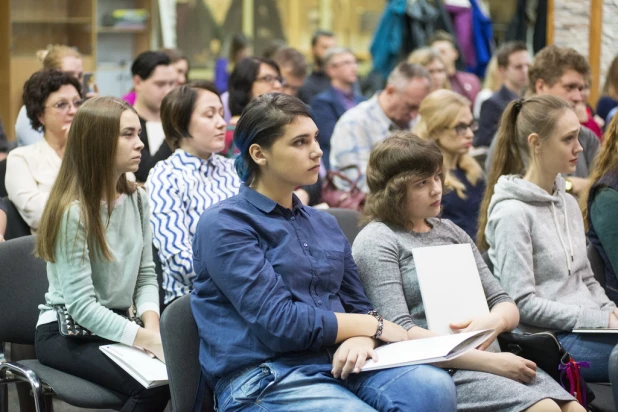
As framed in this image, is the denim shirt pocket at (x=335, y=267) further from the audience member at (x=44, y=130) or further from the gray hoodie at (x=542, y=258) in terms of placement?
the audience member at (x=44, y=130)

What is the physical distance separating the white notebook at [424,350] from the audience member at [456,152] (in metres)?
1.61

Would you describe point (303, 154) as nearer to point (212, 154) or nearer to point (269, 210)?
point (269, 210)

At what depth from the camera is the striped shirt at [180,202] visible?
10.2 feet

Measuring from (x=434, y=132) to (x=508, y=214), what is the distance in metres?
1.22

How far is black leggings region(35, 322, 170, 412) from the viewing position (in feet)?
8.29

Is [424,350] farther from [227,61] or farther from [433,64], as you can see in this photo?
[227,61]

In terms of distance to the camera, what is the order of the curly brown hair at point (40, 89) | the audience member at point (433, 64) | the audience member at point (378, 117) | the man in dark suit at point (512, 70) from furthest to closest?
the audience member at point (433, 64) → the man in dark suit at point (512, 70) → the audience member at point (378, 117) → the curly brown hair at point (40, 89)

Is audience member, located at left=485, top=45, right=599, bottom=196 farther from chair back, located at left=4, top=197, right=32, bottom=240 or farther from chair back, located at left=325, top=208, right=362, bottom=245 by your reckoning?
chair back, located at left=4, top=197, right=32, bottom=240

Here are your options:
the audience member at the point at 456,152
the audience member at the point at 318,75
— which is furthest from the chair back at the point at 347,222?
the audience member at the point at 318,75

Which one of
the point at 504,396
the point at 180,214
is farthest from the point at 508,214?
the point at 180,214

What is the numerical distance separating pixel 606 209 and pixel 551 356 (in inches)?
28.7

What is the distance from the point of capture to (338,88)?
6328 mm

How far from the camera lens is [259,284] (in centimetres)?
214

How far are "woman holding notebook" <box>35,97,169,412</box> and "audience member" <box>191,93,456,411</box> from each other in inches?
17.1
